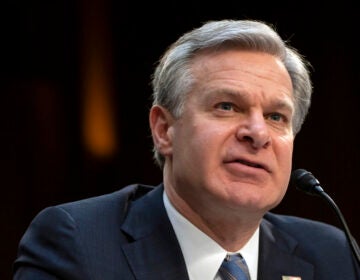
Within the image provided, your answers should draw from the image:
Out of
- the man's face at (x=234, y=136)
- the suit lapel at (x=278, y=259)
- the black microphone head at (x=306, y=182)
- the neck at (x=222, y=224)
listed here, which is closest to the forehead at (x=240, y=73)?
the man's face at (x=234, y=136)

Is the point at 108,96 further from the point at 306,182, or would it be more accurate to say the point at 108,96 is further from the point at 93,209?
the point at 306,182

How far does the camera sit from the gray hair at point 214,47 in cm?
214

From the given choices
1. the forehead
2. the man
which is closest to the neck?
the man

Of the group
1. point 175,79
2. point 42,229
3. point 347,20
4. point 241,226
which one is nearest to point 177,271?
point 241,226

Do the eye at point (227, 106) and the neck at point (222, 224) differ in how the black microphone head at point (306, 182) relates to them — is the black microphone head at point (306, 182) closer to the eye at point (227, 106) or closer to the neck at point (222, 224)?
the neck at point (222, 224)

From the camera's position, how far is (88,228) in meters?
2.05

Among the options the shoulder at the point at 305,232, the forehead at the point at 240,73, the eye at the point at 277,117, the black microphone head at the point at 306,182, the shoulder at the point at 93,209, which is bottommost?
the shoulder at the point at 305,232

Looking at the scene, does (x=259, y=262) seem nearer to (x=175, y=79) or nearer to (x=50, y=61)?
(x=175, y=79)

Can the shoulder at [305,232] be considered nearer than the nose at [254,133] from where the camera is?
No

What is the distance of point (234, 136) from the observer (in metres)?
1.99

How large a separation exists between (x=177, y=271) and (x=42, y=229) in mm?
415

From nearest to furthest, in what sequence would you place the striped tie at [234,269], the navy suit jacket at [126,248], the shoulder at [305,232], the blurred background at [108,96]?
the navy suit jacket at [126,248] < the striped tie at [234,269] < the shoulder at [305,232] < the blurred background at [108,96]

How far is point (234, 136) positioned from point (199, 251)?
1.23 ft

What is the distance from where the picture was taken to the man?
198 centimetres
